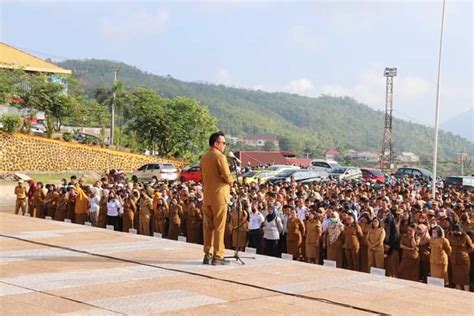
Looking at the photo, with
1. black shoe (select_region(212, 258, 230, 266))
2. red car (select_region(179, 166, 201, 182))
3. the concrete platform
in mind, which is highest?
red car (select_region(179, 166, 201, 182))

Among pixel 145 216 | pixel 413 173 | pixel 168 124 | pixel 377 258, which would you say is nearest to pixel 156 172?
pixel 413 173

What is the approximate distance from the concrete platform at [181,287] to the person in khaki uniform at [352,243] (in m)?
3.97

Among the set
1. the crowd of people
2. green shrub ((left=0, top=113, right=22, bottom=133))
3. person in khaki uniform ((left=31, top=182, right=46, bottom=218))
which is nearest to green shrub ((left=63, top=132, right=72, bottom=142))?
green shrub ((left=0, top=113, right=22, bottom=133))

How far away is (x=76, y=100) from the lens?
4791 centimetres

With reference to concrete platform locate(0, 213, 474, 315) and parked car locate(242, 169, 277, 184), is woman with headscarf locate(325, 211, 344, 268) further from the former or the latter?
parked car locate(242, 169, 277, 184)

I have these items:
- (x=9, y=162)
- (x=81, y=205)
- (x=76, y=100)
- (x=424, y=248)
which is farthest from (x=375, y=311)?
(x=76, y=100)

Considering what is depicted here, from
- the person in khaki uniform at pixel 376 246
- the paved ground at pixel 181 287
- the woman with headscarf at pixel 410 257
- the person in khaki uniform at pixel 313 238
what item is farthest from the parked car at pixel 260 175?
the paved ground at pixel 181 287

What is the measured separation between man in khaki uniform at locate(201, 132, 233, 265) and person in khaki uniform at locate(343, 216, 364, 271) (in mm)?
4800

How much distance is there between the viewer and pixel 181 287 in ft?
22.9

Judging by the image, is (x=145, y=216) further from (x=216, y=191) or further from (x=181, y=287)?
(x=181, y=287)

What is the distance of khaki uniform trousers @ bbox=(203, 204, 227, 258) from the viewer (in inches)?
332

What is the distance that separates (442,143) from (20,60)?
540 feet

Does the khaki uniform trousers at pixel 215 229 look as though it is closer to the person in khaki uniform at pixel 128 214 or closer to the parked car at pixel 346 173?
the person in khaki uniform at pixel 128 214

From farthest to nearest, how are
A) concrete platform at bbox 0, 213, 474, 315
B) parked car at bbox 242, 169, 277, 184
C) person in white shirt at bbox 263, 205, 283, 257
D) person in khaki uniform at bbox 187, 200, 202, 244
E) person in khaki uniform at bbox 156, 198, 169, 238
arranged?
parked car at bbox 242, 169, 277, 184, person in khaki uniform at bbox 156, 198, 169, 238, person in khaki uniform at bbox 187, 200, 202, 244, person in white shirt at bbox 263, 205, 283, 257, concrete platform at bbox 0, 213, 474, 315
